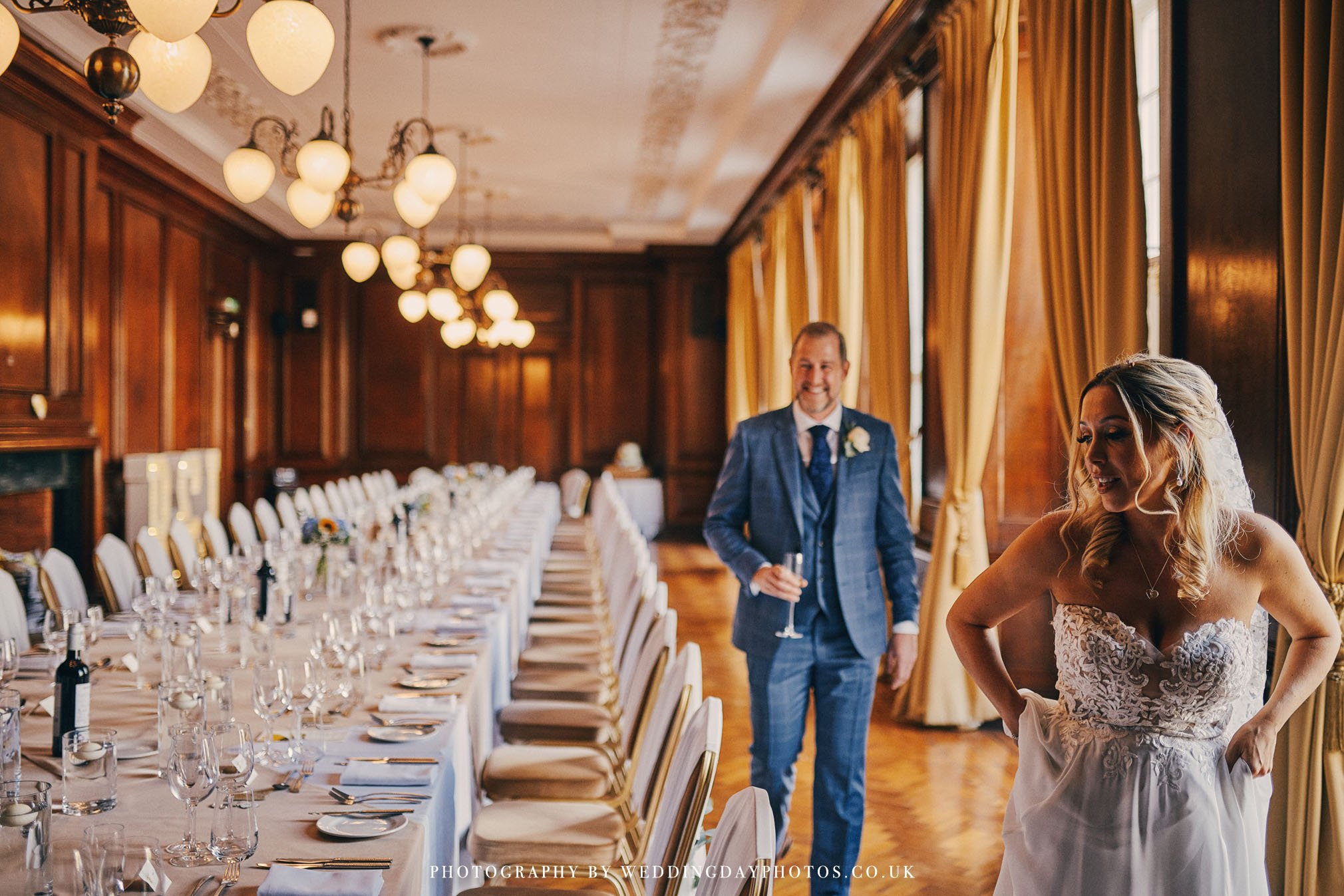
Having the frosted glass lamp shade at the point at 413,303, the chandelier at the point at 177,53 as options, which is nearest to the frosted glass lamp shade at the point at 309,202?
the chandelier at the point at 177,53

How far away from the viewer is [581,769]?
3189 millimetres

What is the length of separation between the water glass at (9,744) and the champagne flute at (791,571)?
73.1 inches

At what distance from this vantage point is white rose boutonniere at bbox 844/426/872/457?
2.99 meters

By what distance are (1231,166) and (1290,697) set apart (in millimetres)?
1765

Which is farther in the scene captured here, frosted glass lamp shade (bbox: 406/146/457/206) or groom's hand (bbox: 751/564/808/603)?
frosted glass lamp shade (bbox: 406/146/457/206)

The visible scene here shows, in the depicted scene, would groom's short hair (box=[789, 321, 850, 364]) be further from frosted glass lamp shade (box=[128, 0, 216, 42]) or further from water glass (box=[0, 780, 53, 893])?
water glass (box=[0, 780, 53, 893])

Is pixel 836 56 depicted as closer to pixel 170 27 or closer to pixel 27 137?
pixel 170 27

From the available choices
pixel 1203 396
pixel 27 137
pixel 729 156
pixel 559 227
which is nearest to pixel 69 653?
pixel 1203 396

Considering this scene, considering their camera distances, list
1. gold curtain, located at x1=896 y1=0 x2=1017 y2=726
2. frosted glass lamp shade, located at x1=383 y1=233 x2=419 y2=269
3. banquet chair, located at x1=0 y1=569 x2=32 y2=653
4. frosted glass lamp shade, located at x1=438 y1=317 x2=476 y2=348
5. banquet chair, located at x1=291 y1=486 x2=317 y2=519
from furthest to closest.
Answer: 1. frosted glass lamp shade, located at x1=438 y1=317 x2=476 y2=348
2. banquet chair, located at x1=291 y1=486 x2=317 y2=519
3. frosted glass lamp shade, located at x1=383 y1=233 x2=419 y2=269
4. gold curtain, located at x1=896 y1=0 x2=1017 y2=726
5. banquet chair, located at x1=0 y1=569 x2=32 y2=653

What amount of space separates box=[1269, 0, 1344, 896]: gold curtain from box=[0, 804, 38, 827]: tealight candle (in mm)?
2822

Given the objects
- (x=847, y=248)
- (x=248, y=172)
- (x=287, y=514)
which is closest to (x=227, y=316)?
(x=287, y=514)

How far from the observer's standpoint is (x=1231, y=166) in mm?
2938

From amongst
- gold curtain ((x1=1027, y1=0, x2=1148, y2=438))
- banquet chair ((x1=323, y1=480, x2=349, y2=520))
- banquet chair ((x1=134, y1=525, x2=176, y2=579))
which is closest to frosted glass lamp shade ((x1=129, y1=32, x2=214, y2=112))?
gold curtain ((x1=1027, y1=0, x2=1148, y2=438))

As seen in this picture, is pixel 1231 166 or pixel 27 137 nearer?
pixel 1231 166
